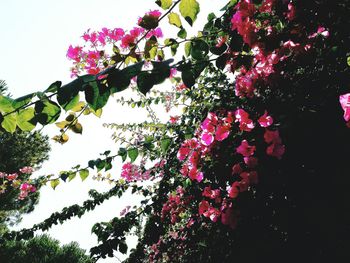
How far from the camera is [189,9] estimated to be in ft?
3.49

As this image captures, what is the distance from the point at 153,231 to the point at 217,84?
215 centimetres

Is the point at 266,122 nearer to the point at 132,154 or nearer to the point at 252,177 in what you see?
the point at 252,177

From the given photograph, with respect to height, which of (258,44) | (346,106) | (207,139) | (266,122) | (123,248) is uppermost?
(258,44)

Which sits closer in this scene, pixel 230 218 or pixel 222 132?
pixel 230 218

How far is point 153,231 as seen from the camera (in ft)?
7.83

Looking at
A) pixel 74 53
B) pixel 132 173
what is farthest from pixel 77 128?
pixel 132 173

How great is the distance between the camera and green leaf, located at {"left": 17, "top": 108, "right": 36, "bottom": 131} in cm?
79

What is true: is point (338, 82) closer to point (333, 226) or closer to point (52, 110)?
point (333, 226)

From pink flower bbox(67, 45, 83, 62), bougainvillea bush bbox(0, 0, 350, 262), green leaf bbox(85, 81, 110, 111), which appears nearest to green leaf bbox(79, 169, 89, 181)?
bougainvillea bush bbox(0, 0, 350, 262)

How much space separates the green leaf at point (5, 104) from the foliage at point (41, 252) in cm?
1437

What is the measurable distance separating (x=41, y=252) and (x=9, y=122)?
15374mm

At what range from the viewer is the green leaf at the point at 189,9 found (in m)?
1.06

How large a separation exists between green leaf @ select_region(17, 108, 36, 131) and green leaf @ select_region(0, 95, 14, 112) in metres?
0.04

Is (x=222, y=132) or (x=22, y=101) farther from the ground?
(x=222, y=132)
